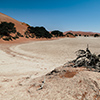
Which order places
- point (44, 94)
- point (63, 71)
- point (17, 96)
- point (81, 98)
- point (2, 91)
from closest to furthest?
1. point (81, 98)
2. point (44, 94)
3. point (17, 96)
4. point (2, 91)
5. point (63, 71)

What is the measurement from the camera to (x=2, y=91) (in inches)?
103

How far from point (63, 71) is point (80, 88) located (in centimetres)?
89

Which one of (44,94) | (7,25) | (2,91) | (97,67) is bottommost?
(2,91)

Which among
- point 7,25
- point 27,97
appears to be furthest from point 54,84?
point 7,25

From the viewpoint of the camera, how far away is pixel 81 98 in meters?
1.76

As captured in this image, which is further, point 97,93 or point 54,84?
point 54,84

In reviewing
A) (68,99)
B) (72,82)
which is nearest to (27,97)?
(68,99)

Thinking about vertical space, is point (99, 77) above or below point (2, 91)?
above

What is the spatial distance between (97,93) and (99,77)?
58cm

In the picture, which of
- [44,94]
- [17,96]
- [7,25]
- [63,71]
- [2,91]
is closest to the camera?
[44,94]

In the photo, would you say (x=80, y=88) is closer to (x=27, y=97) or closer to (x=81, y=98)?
(x=81, y=98)

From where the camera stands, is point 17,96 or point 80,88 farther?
point 17,96

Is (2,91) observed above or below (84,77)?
below

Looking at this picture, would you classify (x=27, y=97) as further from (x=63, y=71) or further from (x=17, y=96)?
(x=63, y=71)
